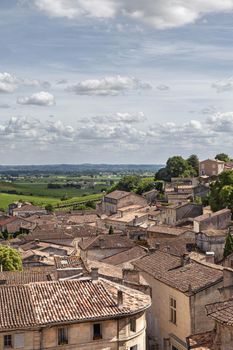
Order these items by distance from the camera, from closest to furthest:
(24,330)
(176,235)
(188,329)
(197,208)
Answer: (24,330) → (188,329) → (176,235) → (197,208)

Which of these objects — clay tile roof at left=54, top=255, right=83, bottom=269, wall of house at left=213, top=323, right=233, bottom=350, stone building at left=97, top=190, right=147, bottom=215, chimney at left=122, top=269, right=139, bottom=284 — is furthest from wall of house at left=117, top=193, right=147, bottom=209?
wall of house at left=213, top=323, right=233, bottom=350

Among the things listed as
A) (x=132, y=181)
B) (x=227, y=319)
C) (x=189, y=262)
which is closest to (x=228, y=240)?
(x=189, y=262)

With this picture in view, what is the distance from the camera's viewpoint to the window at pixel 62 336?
26438mm

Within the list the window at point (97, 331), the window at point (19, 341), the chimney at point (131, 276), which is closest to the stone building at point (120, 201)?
the chimney at point (131, 276)

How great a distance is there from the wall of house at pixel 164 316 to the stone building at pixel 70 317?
387 cm

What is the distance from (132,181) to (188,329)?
120 m

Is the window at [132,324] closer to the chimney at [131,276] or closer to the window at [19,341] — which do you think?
the window at [19,341]

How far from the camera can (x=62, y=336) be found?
26516 millimetres

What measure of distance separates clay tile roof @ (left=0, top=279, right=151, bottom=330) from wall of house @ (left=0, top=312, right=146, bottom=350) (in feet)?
1.62

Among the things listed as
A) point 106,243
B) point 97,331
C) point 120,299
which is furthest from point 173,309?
point 106,243

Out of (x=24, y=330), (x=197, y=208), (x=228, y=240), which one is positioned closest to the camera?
(x=24, y=330)

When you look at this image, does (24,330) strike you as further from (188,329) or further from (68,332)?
(188,329)

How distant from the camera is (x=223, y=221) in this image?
81.8 metres

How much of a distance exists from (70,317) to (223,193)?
6886 centimetres
